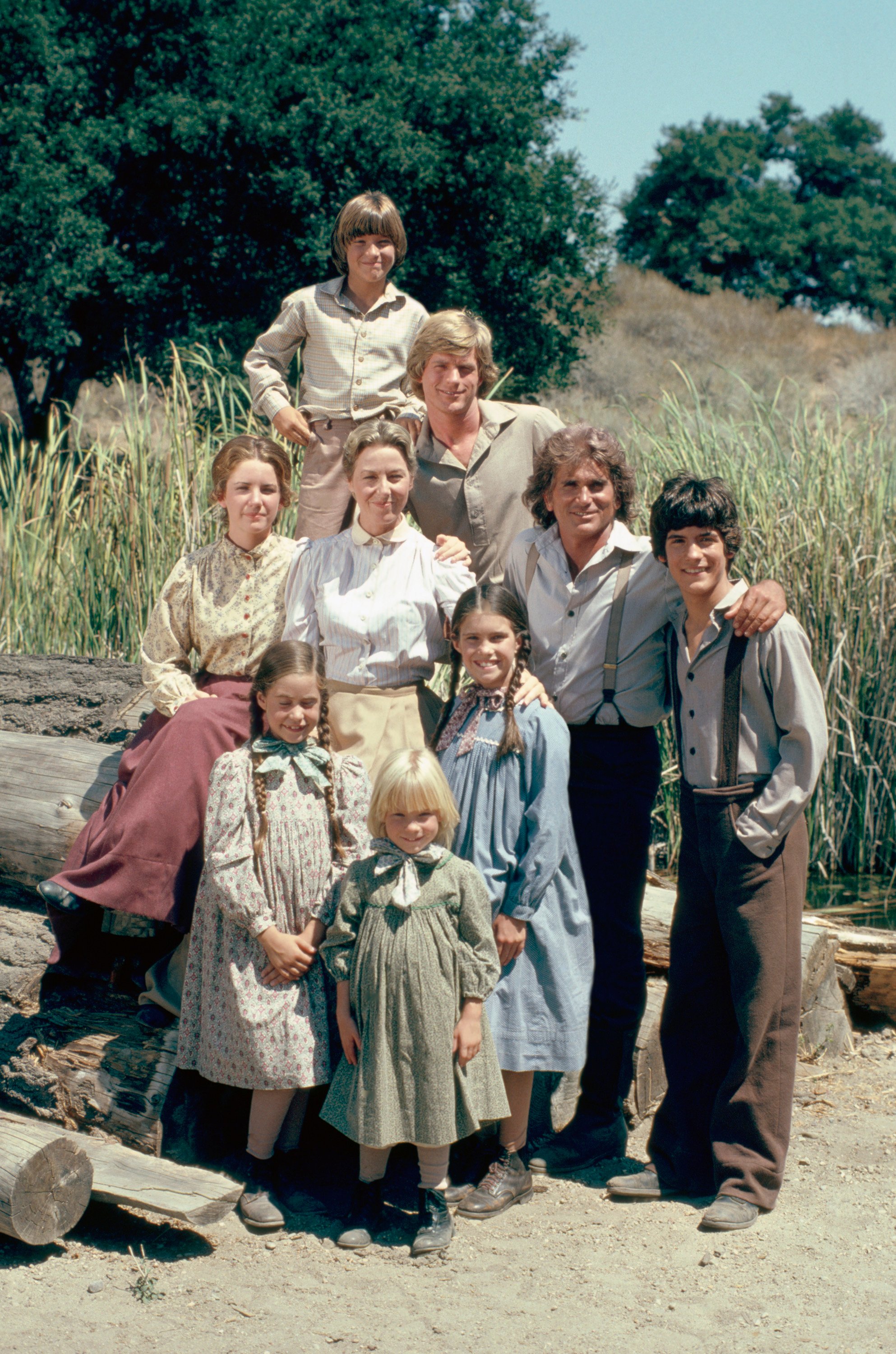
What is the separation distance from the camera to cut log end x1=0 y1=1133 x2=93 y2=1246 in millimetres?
2867

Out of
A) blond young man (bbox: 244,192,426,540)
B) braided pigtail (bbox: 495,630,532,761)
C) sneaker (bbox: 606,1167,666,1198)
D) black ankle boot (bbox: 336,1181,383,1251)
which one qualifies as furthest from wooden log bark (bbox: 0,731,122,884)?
sneaker (bbox: 606,1167,666,1198)

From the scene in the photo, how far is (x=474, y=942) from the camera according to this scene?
3.04 metres

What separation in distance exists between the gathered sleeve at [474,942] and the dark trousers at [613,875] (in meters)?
0.56

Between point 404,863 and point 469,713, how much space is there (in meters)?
0.52

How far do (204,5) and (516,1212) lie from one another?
15.9 meters

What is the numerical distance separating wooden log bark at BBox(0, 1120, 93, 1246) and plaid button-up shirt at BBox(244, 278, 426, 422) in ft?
8.40

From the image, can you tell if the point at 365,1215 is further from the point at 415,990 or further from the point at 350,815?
the point at 350,815

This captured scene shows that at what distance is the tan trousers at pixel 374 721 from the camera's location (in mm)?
3424

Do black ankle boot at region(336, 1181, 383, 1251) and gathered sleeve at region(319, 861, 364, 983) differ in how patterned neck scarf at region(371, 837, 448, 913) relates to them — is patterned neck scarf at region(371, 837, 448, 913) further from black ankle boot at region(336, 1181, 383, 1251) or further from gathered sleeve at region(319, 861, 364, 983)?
black ankle boot at region(336, 1181, 383, 1251)

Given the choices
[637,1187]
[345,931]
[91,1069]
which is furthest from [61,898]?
[637,1187]

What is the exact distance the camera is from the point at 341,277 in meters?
4.45

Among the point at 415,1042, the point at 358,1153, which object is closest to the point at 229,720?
the point at 415,1042

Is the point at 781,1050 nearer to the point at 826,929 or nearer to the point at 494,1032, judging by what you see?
the point at 494,1032

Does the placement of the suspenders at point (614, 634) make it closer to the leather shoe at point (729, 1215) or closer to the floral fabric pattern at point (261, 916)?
the floral fabric pattern at point (261, 916)
